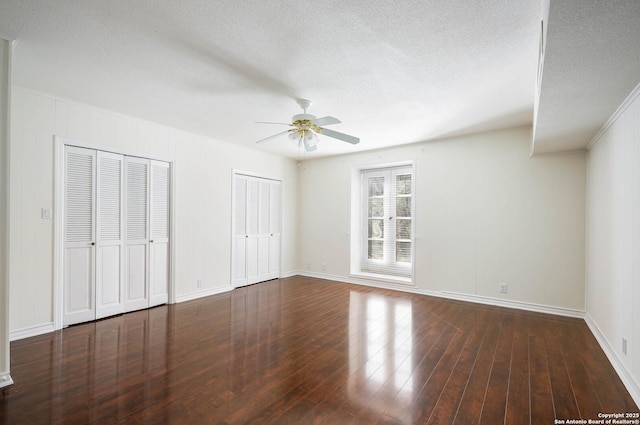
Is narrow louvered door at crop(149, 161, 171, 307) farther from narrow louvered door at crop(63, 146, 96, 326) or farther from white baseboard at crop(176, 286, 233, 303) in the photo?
narrow louvered door at crop(63, 146, 96, 326)

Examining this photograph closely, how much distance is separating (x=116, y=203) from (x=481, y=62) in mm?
4586

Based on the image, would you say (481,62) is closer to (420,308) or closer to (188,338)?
(420,308)

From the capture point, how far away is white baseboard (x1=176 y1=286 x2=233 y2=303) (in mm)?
4718

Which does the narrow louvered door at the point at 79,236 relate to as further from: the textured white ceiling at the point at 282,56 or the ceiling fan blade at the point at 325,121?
the ceiling fan blade at the point at 325,121

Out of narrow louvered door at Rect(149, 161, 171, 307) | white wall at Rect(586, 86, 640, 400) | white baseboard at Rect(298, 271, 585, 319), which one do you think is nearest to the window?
white baseboard at Rect(298, 271, 585, 319)

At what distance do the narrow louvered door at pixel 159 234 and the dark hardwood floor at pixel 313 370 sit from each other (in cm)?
46

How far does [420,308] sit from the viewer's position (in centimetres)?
440

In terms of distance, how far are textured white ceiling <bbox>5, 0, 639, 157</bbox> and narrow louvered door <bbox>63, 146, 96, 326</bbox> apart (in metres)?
0.79

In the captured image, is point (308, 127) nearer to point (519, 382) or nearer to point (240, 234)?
point (240, 234)

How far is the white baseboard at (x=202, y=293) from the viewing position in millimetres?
4718

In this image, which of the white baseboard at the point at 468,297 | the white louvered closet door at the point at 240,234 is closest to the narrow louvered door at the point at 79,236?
the white louvered closet door at the point at 240,234

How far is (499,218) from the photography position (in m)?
4.57

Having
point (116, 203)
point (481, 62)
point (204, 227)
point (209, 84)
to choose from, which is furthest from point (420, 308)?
point (116, 203)

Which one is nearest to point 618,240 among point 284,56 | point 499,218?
point 499,218
